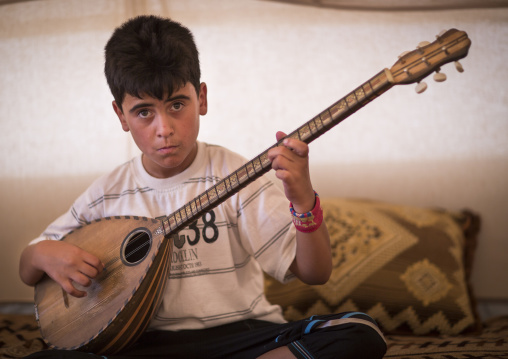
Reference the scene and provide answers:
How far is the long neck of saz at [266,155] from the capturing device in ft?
3.00

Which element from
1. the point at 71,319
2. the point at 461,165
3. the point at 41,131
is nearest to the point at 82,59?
the point at 41,131

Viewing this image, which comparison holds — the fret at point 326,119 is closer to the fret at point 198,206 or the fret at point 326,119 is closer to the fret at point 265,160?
the fret at point 265,160

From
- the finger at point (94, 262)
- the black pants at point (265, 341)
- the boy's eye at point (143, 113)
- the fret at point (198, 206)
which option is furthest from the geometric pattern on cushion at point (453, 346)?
the boy's eye at point (143, 113)

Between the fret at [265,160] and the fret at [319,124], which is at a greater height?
the fret at [319,124]

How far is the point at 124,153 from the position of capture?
88.0 inches

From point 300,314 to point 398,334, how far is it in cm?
33

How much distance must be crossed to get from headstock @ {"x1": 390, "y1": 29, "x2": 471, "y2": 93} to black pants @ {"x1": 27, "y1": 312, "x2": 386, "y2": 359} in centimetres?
49

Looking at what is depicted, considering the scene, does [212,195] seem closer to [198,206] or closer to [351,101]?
[198,206]

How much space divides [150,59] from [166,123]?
0.15m

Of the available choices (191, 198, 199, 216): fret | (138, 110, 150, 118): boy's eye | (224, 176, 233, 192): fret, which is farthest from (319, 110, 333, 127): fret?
(138, 110, 150, 118): boy's eye

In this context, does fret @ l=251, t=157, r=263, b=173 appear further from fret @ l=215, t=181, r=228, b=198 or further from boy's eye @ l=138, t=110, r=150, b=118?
boy's eye @ l=138, t=110, r=150, b=118

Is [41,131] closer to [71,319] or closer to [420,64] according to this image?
[71,319]

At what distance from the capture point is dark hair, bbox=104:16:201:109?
1.15m

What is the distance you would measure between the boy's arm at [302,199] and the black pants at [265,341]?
4.3 inches
